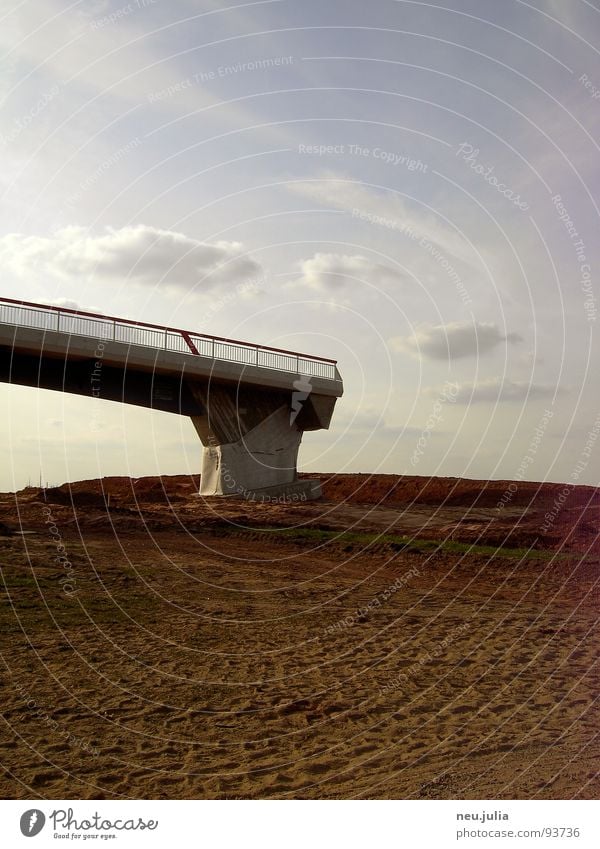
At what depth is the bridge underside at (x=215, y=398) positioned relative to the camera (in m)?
27.4

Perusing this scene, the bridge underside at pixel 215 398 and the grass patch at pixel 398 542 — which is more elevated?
the bridge underside at pixel 215 398

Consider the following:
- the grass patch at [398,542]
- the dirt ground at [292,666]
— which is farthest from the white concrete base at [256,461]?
the dirt ground at [292,666]

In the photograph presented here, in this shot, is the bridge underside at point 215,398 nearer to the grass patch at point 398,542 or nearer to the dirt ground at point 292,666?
the grass patch at point 398,542

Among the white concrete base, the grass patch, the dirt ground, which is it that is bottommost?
the dirt ground

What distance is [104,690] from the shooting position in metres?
8.80

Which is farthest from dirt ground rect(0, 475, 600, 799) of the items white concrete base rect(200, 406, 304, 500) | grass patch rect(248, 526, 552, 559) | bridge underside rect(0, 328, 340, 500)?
white concrete base rect(200, 406, 304, 500)

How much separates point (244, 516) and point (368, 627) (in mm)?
13486

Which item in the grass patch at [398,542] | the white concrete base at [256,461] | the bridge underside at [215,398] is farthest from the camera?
the white concrete base at [256,461]

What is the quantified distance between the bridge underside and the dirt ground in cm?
726

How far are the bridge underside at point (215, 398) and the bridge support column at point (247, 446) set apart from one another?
0.15ft

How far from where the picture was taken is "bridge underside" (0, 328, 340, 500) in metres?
27.4

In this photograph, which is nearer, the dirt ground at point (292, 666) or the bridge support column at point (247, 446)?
the dirt ground at point (292, 666)

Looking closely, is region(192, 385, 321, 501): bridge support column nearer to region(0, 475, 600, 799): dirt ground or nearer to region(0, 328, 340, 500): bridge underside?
region(0, 328, 340, 500): bridge underside

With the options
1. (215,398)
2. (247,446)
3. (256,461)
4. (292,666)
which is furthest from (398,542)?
(292,666)
